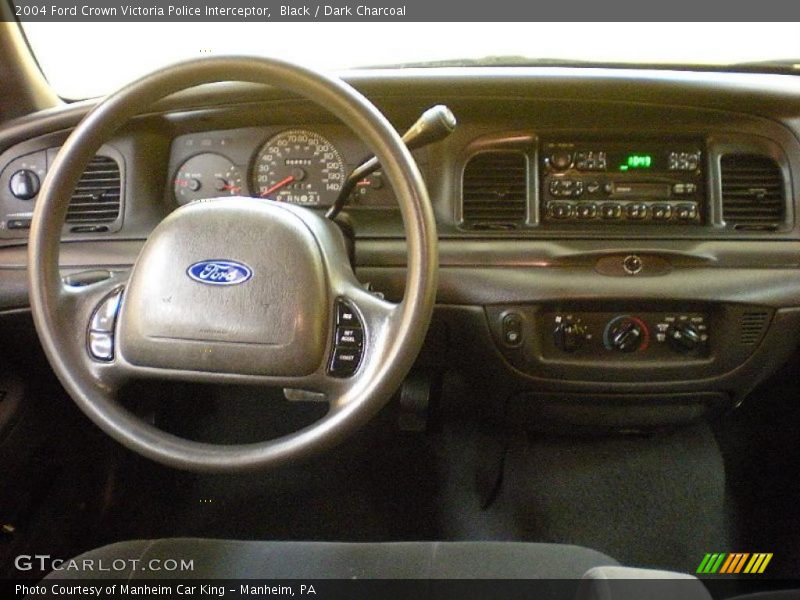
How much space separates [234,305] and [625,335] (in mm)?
777

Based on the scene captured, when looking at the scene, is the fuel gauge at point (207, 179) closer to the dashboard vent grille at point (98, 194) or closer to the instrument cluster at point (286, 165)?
the instrument cluster at point (286, 165)

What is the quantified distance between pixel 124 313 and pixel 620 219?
93 cm

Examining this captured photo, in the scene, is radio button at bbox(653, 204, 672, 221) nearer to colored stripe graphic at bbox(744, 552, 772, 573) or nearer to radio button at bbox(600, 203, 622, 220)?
radio button at bbox(600, 203, 622, 220)

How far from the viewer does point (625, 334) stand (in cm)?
140

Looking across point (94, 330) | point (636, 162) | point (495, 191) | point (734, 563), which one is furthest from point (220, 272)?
point (734, 563)

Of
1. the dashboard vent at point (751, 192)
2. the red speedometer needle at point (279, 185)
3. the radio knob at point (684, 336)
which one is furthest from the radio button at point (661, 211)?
the red speedometer needle at point (279, 185)

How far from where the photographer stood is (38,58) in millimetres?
1656

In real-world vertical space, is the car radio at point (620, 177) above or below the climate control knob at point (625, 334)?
above

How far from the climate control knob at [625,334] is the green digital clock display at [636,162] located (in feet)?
0.98

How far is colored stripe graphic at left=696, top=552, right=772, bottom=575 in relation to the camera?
168 centimetres

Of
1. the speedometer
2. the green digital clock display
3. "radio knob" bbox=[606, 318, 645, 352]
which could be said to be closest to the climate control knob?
"radio knob" bbox=[606, 318, 645, 352]

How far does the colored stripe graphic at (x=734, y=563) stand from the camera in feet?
5.52
